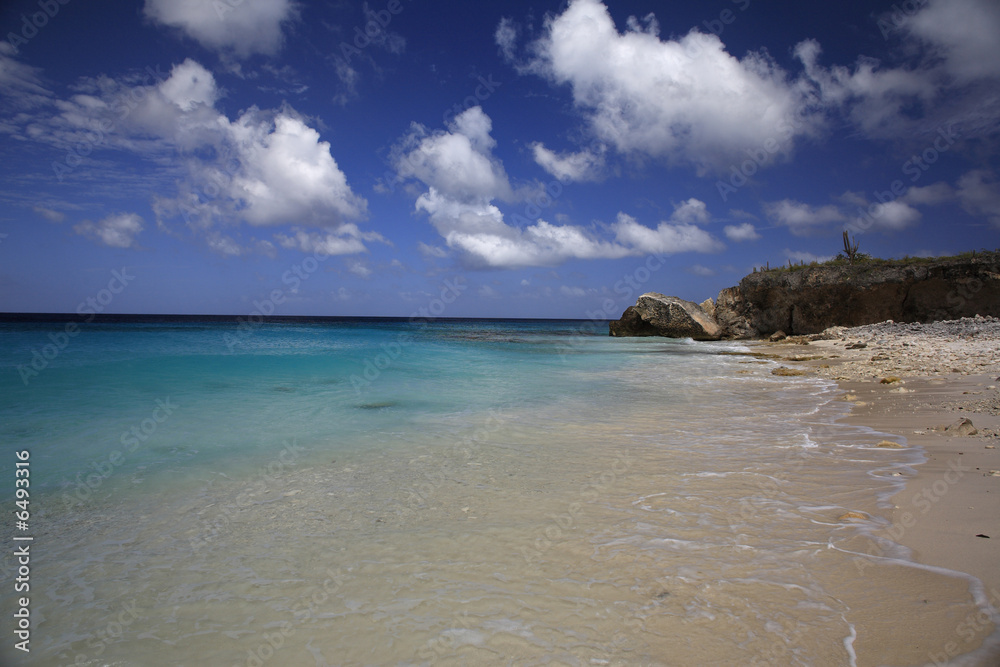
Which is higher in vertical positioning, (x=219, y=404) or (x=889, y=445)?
(x=889, y=445)

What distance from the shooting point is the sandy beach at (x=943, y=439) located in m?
2.67

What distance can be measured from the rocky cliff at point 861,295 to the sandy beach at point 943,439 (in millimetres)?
8280

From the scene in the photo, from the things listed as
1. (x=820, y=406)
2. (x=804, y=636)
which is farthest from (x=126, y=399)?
(x=820, y=406)

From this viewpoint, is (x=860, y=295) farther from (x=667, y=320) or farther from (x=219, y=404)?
(x=219, y=404)

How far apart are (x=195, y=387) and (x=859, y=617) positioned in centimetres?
1219

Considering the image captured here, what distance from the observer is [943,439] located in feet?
16.5

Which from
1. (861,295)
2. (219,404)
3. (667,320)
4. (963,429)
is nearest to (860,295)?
(861,295)

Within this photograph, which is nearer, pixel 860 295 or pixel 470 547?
pixel 470 547

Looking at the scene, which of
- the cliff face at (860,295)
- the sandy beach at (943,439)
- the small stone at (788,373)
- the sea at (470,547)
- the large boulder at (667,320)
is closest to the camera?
the sea at (470,547)

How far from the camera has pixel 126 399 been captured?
9141mm

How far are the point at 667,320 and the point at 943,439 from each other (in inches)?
1094

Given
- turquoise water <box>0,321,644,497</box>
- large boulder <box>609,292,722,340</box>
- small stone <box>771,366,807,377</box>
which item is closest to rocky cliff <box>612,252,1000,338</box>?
large boulder <box>609,292,722,340</box>

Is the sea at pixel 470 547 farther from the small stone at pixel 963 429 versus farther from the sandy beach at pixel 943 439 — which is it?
Answer: the small stone at pixel 963 429

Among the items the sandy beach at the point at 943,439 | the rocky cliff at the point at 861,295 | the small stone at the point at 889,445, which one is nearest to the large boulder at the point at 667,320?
the rocky cliff at the point at 861,295
